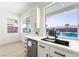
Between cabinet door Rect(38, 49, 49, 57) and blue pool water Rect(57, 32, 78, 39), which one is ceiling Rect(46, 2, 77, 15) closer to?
blue pool water Rect(57, 32, 78, 39)

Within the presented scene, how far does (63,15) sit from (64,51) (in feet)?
5.25

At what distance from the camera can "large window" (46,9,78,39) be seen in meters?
2.49

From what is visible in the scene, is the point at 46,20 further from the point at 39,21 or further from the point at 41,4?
the point at 41,4

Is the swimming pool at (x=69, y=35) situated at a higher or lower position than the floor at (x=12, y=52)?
higher

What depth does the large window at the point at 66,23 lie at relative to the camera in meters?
2.49

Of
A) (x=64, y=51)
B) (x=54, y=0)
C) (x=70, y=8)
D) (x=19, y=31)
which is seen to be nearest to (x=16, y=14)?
(x=19, y=31)

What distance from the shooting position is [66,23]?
109 inches

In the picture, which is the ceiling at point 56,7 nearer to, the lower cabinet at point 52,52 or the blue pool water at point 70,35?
the blue pool water at point 70,35

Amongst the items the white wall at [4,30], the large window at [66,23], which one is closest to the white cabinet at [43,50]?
the large window at [66,23]

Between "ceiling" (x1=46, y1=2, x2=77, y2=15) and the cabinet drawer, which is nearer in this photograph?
the cabinet drawer

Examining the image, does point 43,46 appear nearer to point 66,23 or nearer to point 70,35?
point 70,35

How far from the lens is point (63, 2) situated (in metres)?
2.83

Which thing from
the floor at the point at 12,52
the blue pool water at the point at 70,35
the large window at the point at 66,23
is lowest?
the floor at the point at 12,52

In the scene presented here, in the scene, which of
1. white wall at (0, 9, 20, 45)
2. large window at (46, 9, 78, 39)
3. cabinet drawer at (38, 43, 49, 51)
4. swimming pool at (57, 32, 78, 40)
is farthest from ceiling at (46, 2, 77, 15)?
white wall at (0, 9, 20, 45)
